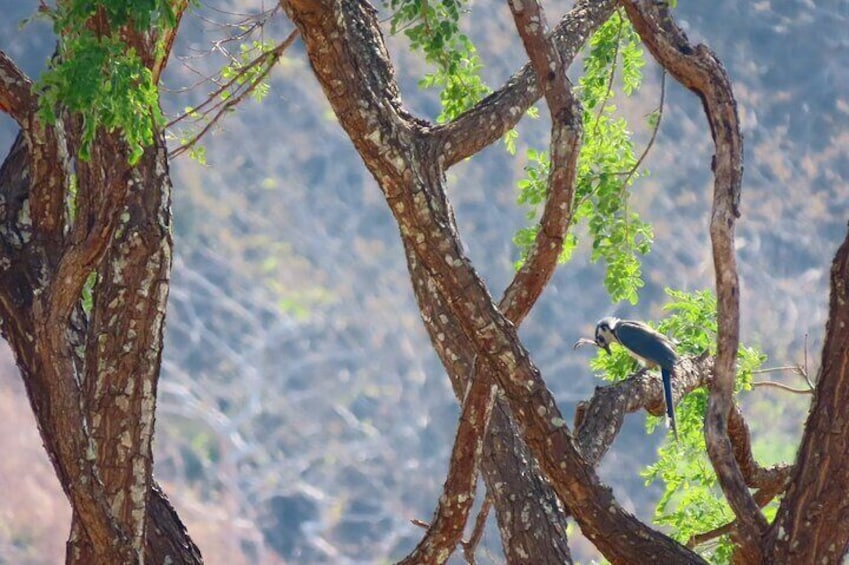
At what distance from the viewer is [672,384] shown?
5.80 meters

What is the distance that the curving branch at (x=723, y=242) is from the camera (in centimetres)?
351

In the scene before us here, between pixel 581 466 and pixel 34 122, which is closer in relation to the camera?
pixel 581 466

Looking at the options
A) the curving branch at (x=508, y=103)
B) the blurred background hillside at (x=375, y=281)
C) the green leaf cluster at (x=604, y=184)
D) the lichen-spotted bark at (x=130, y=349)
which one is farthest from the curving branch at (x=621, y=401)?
the blurred background hillside at (x=375, y=281)

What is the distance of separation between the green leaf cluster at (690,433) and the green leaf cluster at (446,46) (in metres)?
1.30

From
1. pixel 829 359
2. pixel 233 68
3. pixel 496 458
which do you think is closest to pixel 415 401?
pixel 233 68

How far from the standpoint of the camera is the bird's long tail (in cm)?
558

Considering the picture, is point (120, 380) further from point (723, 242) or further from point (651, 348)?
point (651, 348)

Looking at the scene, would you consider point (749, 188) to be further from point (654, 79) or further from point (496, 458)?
point (496, 458)

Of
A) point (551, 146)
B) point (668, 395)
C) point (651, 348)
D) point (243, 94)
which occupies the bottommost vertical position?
point (551, 146)

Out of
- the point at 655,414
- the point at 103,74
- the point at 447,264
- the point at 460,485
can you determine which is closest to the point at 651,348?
the point at 655,414

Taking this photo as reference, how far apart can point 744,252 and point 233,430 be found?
326 inches

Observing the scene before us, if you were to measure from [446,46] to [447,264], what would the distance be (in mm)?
2282

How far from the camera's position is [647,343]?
6082mm

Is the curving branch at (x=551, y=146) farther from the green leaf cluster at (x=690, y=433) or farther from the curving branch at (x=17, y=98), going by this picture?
the green leaf cluster at (x=690, y=433)
